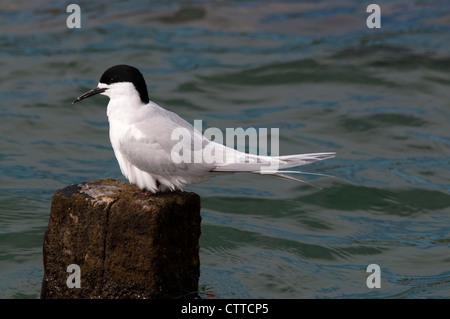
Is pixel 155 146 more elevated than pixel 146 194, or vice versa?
pixel 155 146

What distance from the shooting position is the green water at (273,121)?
9.29m

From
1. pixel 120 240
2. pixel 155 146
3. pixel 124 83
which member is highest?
pixel 124 83

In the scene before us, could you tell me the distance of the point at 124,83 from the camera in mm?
6664

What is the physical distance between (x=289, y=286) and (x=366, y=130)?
19.0ft

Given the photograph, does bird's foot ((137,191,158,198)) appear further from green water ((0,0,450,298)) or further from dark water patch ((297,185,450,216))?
dark water patch ((297,185,450,216))

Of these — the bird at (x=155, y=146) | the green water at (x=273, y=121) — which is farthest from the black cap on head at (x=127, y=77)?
the green water at (x=273, y=121)

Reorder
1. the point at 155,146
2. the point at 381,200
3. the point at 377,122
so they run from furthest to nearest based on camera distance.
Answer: the point at 377,122 → the point at 381,200 → the point at 155,146

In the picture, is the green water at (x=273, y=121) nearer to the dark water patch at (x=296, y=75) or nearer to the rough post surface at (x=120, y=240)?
the dark water patch at (x=296, y=75)

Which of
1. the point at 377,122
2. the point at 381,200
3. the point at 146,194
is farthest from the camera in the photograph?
the point at 377,122

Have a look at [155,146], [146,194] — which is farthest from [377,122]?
[146,194]

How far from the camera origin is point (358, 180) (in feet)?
39.5

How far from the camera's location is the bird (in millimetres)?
6566

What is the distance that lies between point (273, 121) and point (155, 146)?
24.5 feet

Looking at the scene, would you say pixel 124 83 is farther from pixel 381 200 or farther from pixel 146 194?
pixel 381 200
